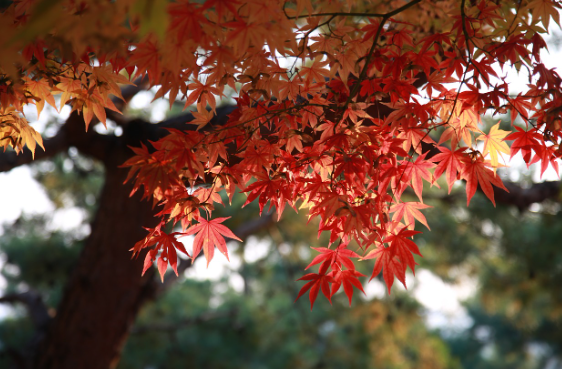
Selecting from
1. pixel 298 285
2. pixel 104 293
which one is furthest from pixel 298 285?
pixel 104 293

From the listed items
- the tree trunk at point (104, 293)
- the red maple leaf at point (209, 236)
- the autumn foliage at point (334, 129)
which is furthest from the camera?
the tree trunk at point (104, 293)

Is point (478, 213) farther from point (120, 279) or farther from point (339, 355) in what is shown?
point (120, 279)

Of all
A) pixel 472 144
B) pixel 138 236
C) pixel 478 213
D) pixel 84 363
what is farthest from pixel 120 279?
pixel 478 213

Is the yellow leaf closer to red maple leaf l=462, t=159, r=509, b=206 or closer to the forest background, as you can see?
red maple leaf l=462, t=159, r=509, b=206

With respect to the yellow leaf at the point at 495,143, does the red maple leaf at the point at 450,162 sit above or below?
below

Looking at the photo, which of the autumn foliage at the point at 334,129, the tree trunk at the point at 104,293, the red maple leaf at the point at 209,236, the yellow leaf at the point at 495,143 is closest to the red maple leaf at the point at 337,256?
the autumn foliage at the point at 334,129

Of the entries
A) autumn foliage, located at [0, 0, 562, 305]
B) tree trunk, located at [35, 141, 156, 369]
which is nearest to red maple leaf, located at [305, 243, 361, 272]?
autumn foliage, located at [0, 0, 562, 305]

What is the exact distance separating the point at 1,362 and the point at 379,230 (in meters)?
3.95

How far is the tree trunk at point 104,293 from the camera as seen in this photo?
6.35 ft

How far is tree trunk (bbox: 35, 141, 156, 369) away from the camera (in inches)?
76.2

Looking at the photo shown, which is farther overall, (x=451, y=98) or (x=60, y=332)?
(x=60, y=332)

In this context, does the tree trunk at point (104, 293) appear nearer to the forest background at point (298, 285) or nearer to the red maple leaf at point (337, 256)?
the forest background at point (298, 285)

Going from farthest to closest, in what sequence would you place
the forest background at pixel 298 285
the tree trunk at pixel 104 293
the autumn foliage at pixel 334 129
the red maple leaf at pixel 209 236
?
the forest background at pixel 298 285, the tree trunk at pixel 104 293, the red maple leaf at pixel 209 236, the autumn foliage at pixel 334 129

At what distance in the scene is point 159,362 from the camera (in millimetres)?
4852
